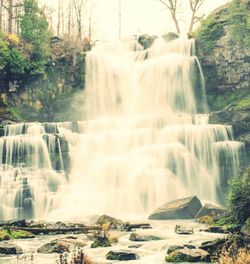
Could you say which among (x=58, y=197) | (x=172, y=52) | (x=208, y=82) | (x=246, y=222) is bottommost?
(x=58, y=197)

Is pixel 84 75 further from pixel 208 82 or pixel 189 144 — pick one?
pixel 189 144

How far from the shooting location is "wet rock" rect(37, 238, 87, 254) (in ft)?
59.2

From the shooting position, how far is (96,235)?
67.4ft

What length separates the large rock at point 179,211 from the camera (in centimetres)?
2772

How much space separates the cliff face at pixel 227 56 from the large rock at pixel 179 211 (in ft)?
55.4

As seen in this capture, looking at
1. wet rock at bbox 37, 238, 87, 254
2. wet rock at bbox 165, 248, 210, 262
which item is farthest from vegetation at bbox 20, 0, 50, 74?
wet rock at bbox 165, 248, 210, 262

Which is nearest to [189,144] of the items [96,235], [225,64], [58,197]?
[58,197]

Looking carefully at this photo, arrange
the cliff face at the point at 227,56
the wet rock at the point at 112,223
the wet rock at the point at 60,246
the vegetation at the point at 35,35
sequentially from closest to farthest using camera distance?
the wet rock at the point at 60,246, the wet rock at the point at 112,223, the cliff face at the point at 227,56, the vegetation at the point at 35,35

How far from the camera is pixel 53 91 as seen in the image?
161ft

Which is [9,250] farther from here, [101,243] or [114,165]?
A: [114,165]

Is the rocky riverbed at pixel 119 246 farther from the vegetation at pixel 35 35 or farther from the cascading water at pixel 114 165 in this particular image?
the vegetation at pixel 35 35

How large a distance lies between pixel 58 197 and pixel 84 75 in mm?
19923

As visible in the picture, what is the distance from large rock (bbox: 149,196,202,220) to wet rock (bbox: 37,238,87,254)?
373 inches

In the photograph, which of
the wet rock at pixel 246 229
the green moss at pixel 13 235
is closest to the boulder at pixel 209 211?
the wet rock at pixel 246 229
